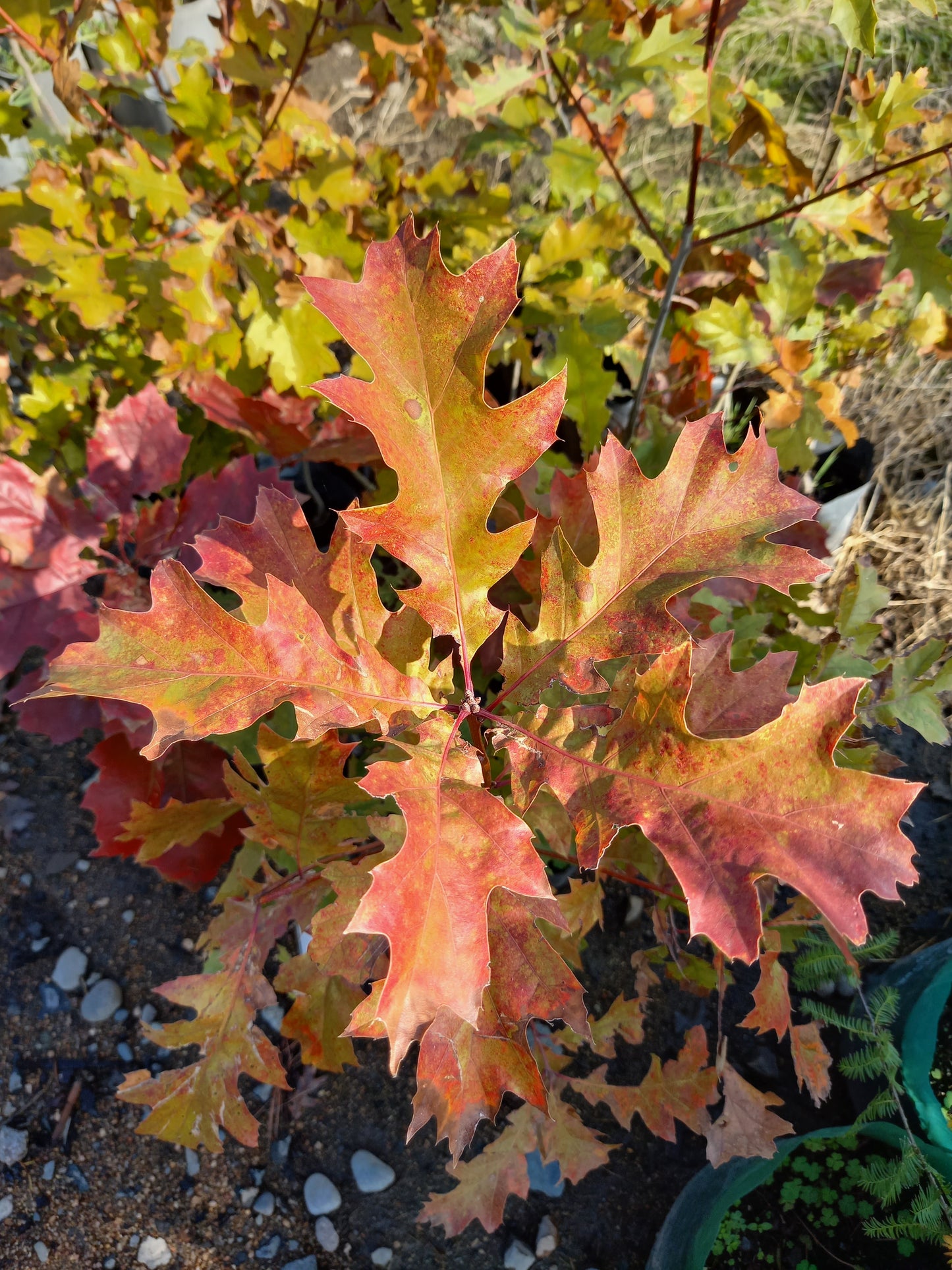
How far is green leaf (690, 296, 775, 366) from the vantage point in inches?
47.2

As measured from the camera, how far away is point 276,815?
2.97 feet

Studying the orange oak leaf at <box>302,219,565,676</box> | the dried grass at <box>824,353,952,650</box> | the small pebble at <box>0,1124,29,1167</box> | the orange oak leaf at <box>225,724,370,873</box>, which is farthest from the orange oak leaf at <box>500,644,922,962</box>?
the dried grass at <box>824,353,952,650</box>

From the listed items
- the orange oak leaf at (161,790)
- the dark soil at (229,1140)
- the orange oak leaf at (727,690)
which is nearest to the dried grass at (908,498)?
the dark soil at (229,1140)

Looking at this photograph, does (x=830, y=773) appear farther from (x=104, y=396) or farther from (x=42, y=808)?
(x=42, y=808)

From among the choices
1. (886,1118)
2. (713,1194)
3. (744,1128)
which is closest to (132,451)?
(744,1128)

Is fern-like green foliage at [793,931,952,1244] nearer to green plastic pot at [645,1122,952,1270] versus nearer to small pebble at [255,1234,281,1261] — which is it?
green plastic pot at [645,1122,952,1270]

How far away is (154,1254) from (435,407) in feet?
4.85

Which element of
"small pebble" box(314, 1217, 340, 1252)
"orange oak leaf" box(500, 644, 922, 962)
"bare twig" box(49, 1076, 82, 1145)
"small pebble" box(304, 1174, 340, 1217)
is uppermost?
"orange oak leaf" box(500, 644, 922, 962)

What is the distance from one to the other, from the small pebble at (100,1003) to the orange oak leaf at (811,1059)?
1.24 metres

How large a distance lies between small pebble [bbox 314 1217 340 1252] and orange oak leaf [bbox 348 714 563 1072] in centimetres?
100

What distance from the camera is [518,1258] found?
4.36ft

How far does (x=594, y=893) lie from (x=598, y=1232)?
772mm

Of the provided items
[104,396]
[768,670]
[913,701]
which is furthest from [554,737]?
[104,396]

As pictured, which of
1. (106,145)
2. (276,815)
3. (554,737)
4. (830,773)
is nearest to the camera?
(830,773)
